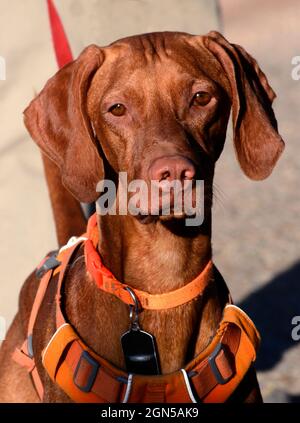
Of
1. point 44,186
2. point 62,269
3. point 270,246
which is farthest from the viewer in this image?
point 270,246

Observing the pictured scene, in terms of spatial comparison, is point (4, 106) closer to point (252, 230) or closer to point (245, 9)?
point (252, 230)

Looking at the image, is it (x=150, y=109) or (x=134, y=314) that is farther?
(x=134, y=314)

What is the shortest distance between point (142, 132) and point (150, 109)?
0.10 meters

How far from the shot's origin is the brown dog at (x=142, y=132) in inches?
134

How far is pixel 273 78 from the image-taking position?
37.6ft

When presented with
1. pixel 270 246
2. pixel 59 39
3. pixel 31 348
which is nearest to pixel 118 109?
pixel 31 348

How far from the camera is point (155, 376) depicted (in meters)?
3.44

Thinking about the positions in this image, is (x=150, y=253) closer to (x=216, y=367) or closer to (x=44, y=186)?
(x=216, y=367)

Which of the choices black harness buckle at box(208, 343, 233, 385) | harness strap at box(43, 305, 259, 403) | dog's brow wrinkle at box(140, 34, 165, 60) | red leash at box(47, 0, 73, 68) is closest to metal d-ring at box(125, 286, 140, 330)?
harness strap at box(43, 305, 259, 403)

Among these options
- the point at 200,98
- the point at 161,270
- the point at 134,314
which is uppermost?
the point at 200,98

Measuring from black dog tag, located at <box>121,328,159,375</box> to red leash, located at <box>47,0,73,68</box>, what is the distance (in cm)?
197

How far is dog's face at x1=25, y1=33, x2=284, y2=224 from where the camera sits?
133 inches

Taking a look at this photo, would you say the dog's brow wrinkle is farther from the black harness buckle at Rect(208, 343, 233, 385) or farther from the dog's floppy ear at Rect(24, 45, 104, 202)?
the black harness buckle at Rect(208, 343, 233, 385)
